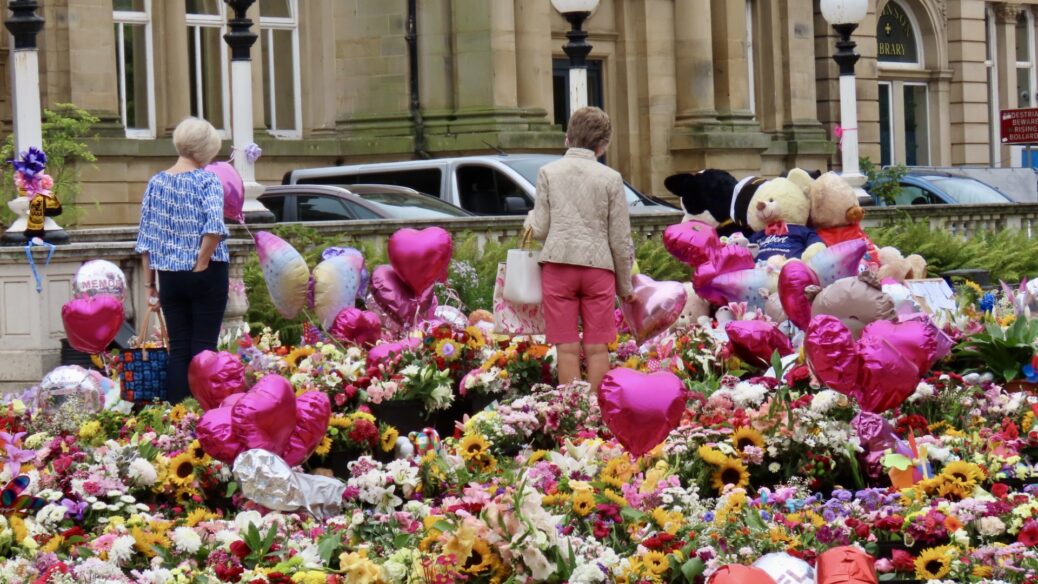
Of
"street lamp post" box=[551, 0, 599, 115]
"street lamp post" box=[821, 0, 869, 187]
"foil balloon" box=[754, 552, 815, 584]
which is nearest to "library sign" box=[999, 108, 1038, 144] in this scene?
"street lamp post" box=[821, 0, 869, 187]

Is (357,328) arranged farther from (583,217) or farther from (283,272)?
(583,217)

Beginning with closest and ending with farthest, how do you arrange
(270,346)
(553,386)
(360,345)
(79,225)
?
1. (553,386)
2. (360,345)
3. (270,346)
4. (79,225)

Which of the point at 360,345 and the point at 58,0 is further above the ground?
the point at 58,0

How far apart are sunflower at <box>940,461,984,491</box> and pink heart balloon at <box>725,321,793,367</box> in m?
2.63

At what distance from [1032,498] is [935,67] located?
113 feet

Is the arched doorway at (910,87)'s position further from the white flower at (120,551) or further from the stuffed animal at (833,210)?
the white flower at (120,551)

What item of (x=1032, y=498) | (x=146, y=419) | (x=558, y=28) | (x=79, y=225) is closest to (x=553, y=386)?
(x=146, y=419)

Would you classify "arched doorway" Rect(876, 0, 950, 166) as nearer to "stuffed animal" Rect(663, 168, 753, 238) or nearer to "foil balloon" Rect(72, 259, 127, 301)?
"stuffed animal" Rect(663, 168, 753, 238)

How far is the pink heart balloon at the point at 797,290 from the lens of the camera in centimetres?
1000

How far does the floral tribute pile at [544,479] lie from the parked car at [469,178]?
34.8 feet

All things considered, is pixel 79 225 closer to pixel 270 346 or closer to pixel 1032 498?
pixel 270 346

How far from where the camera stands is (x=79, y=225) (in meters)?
24.1

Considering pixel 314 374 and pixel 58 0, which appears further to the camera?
pixel 58 0

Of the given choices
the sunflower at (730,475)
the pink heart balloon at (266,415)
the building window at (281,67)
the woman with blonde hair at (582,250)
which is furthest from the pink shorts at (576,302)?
the building window at (281,67)
